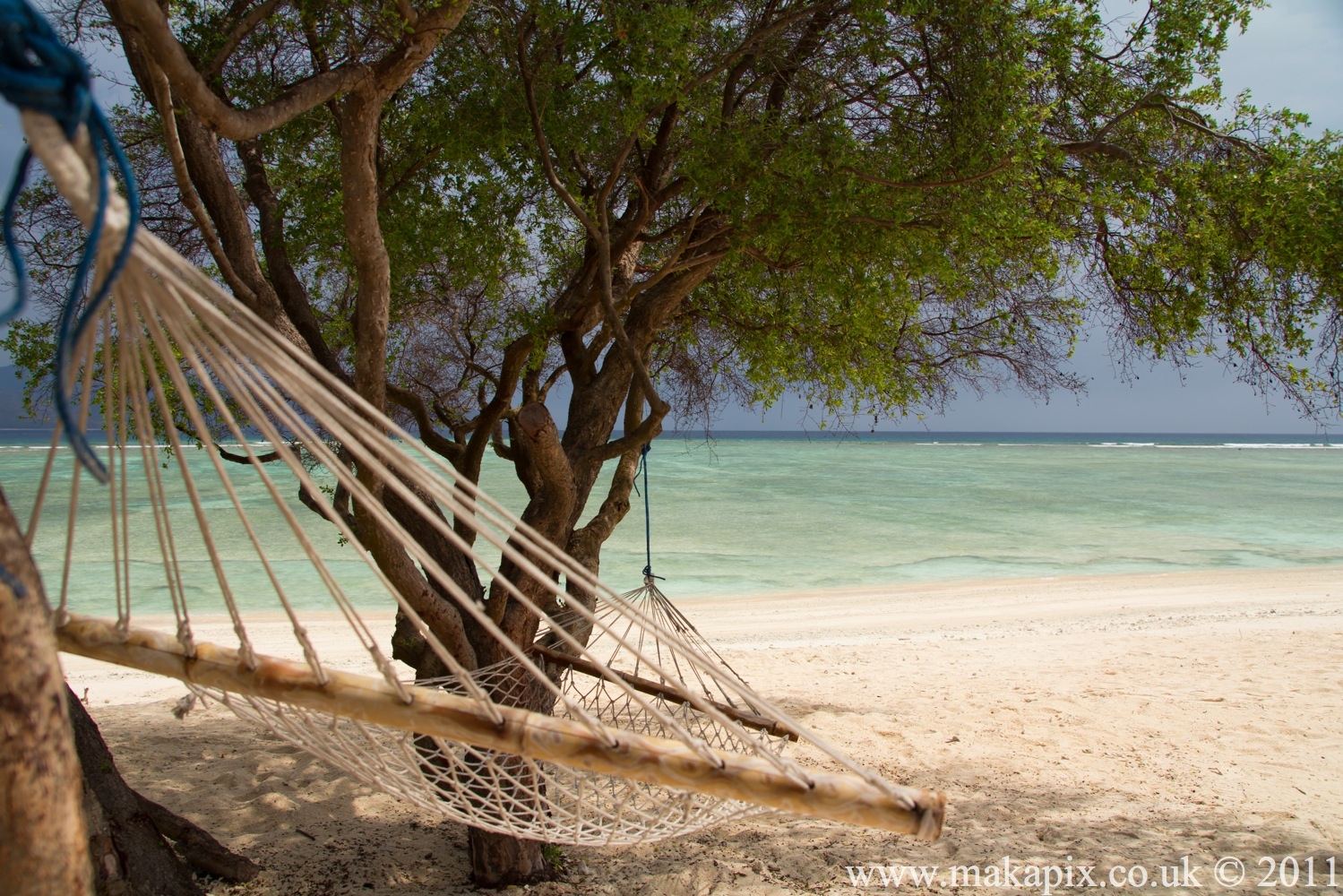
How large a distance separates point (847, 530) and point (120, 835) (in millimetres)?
12504

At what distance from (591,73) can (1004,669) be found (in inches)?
155

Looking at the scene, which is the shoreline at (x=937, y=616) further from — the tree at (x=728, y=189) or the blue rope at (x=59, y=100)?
the blue rope at (x=59, y=100)

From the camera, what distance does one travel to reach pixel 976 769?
364cm

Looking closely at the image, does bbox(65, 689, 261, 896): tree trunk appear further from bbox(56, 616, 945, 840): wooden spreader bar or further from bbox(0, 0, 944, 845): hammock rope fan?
bbox(56, 616, 945, 840): wooden spreader bar

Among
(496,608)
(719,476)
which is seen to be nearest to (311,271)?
(496,608)

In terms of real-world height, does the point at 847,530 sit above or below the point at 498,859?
below

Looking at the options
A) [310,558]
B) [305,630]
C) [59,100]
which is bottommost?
[305,630]

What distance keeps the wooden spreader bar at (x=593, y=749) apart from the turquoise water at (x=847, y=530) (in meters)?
2.63

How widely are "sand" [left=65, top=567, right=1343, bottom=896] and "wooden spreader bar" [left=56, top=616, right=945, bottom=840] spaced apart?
1.48m

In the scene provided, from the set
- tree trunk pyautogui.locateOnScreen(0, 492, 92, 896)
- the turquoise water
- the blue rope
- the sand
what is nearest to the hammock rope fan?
the blue rope

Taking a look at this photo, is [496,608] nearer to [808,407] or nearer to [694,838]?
[694,838]

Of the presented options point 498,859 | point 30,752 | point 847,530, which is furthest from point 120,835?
point 847,530

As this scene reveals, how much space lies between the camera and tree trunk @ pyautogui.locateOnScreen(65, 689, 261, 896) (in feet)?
6.66

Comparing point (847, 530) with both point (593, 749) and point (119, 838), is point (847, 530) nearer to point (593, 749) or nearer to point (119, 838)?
point (119, 838)
